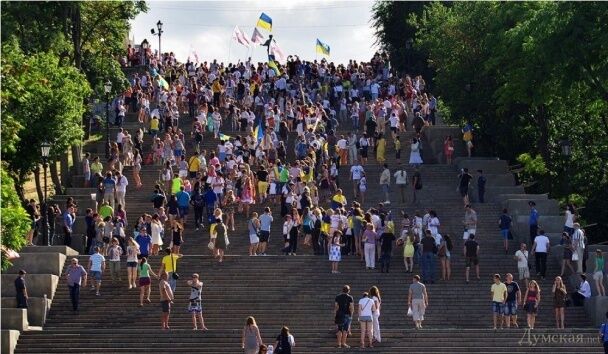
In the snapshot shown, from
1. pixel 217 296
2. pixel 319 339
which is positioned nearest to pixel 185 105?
pixel 217 296

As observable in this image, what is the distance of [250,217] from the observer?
5600 cm

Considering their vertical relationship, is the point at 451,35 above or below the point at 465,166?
above

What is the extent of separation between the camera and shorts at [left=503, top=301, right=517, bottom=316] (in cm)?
4569

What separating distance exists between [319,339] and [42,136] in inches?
679

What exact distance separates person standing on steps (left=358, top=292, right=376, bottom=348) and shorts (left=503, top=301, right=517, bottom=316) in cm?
360

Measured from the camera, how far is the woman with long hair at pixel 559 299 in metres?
45.9

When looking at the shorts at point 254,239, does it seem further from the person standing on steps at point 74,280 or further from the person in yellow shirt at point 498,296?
the person in yellow shirt at point 498,296

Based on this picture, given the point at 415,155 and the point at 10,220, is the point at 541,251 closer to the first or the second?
the point at 415,155

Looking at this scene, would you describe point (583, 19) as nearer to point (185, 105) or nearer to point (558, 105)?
point (558, 105)

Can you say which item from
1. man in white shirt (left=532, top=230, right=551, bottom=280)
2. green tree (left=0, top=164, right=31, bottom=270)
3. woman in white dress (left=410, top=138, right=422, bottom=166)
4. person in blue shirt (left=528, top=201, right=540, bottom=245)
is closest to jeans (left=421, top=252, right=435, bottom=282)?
man in white shirt (left=532, top=230, right=551, bottom=280)

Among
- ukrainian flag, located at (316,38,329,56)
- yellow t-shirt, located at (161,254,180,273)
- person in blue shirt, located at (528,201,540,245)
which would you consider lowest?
yellow t-shirt, located at (161,254,180,273)

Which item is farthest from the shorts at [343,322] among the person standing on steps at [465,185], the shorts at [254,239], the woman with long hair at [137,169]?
the woman with long hair at [137,169]

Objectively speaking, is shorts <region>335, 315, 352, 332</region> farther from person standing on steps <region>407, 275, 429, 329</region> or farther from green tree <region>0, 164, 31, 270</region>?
green tree <region>0, 164, 31, 270</region>

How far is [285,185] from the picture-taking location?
5656 centimetres
